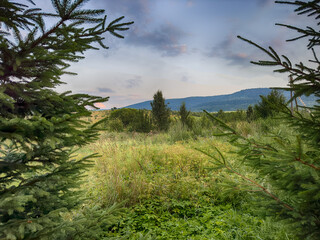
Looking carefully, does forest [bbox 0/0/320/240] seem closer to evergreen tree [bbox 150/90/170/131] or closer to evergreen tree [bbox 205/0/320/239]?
evergreen tree [bbox 205/0/320/239]

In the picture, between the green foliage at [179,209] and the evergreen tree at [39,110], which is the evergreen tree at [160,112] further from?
the evergreen tree at [39,110]

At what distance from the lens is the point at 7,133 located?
3.71 feet

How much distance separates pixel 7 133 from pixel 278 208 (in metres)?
2.14

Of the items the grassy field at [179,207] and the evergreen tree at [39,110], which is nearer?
the evergreen tree at [39,110]

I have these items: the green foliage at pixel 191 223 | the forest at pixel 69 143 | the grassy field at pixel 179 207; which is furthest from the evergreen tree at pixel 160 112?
the forest at pixel 69 143

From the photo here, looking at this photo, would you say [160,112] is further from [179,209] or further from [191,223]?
[191,223]

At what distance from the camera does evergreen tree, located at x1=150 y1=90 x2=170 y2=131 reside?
49.2 feet

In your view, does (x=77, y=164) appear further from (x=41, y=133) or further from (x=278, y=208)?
(x=278, y=208)

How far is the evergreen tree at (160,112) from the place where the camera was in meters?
15.0

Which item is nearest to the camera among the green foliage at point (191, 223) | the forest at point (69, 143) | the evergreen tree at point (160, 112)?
the forest at point (69, 143)

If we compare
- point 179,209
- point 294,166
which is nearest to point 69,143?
point 294,166

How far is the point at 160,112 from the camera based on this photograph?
15000 millimetres

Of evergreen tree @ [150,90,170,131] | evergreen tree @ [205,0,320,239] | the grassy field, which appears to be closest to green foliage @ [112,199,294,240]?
the grassy field

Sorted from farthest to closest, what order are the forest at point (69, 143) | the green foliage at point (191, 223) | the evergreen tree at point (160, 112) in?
the evergreen tree at point (160, 112) → the green foliage at point (191, 223) → the forest at point (69, 143)
